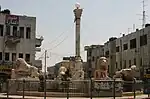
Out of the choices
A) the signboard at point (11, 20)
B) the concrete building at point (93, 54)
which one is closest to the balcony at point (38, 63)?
the signboard at point (11, 20)

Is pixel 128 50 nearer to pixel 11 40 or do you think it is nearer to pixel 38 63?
pixel 38 63

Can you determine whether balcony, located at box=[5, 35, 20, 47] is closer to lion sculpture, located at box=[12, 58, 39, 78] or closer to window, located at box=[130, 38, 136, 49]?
window, located at box=[130, 38, 136, 49]

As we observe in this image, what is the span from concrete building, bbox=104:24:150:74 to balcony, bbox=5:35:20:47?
2039cm

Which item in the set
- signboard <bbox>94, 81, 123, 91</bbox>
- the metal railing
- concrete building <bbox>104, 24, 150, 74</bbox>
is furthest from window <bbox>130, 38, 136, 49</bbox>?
signboard <bbox>94, 81, 123, 91</bbox>

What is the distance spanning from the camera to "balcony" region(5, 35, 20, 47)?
56.3m

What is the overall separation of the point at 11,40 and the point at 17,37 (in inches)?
54.6

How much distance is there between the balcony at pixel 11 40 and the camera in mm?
56312

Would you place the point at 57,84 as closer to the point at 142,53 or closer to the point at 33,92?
the point at 33,92

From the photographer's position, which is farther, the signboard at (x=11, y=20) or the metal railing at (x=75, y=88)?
the signboard at (x=11, y=20)

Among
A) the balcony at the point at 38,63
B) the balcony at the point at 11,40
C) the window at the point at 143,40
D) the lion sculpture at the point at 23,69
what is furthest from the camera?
the balcony at the point at 38,63

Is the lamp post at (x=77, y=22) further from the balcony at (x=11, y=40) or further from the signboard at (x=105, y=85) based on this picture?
the balcony at (x=11, y=40)

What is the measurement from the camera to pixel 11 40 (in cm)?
5650

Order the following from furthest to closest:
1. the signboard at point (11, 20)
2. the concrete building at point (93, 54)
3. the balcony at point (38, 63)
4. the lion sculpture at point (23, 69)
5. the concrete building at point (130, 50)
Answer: the concrete building at point (93, 54) < the balcony at point (38, 63) < the signboard at point (11, 20) < the concrete building at point (130, 50) < the lion sculpture at point (23, 69)

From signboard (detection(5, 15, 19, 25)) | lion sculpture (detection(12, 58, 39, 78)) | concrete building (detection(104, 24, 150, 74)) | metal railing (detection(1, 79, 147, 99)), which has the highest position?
signboard (detection(5, 15, 19, 25))
